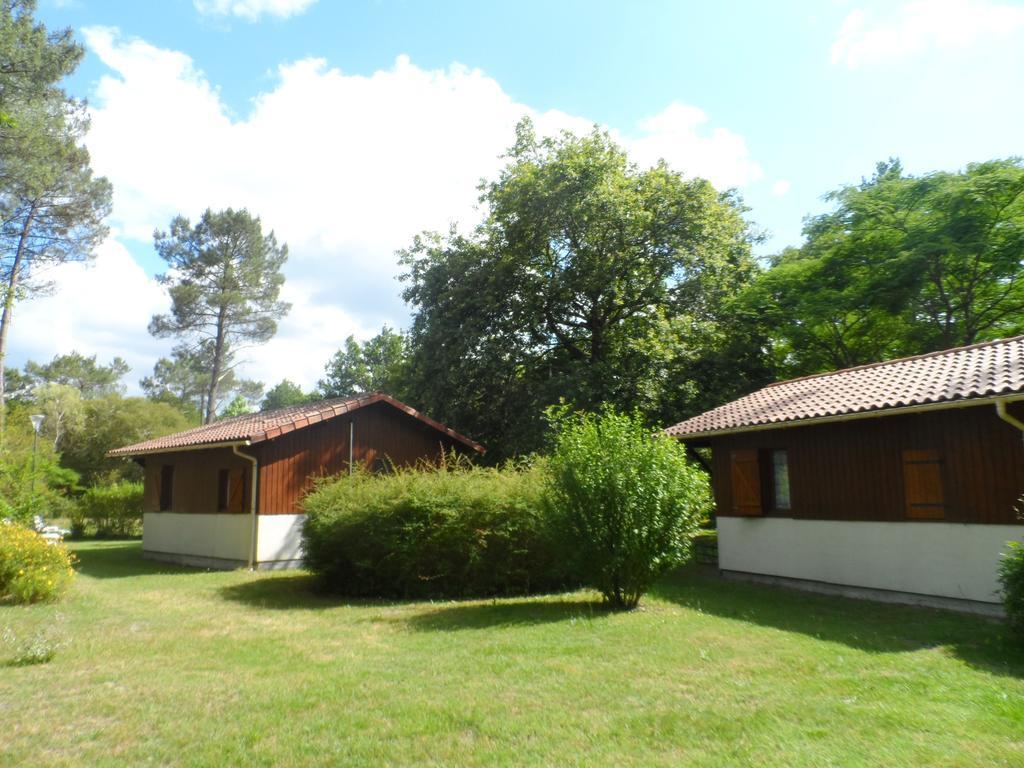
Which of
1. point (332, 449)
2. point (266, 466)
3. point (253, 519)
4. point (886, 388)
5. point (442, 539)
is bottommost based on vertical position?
point (442, 539)

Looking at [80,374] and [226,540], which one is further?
[80,374]

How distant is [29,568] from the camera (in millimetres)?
11086

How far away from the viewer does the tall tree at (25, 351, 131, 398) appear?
182 feet

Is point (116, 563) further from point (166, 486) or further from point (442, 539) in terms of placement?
point (442, 539)

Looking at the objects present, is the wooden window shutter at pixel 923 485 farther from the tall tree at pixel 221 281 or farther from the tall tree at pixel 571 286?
the tall tree at pixel 221 281

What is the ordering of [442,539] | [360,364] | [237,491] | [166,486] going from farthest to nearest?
1. [360,364]
2. [166,486]
3. [237,491]
4. [442,539]

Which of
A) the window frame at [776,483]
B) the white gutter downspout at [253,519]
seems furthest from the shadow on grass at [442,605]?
the window frame at [776,483]

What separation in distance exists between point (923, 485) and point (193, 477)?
54.6ft

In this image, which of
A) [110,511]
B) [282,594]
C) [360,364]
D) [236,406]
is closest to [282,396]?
[236,406]

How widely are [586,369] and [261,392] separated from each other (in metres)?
50.8

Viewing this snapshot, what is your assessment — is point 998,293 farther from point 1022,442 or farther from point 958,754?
point 958,754

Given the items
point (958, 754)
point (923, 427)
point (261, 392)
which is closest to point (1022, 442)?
point (923, 427)

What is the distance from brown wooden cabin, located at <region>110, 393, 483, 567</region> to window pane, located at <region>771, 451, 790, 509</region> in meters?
6.70

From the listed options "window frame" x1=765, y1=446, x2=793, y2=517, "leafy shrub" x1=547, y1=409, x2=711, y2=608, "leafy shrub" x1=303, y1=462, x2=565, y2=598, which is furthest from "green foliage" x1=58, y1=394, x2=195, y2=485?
"window frame" x1=765, y1=446, x2=793, y2=517
